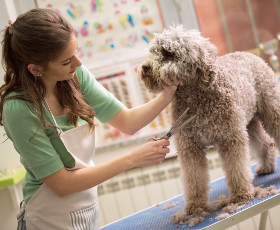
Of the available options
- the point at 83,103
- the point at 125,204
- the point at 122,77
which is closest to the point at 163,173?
the point at 125,204

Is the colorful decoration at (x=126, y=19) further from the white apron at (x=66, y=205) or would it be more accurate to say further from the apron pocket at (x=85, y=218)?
the apron pocket at (x=85, y=218)

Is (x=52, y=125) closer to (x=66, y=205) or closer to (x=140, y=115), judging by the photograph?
(x=66, y=205)

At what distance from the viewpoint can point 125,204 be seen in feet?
9.67

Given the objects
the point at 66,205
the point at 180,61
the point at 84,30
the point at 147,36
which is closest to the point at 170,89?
the point at 180,61

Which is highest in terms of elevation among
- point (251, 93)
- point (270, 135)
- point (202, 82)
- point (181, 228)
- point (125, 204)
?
point (202, 82)

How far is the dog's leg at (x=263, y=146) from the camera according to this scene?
195cm

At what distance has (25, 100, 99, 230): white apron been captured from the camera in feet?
5.26

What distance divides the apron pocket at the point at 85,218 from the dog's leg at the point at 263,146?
85 cm

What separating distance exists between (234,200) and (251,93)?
0.47 m

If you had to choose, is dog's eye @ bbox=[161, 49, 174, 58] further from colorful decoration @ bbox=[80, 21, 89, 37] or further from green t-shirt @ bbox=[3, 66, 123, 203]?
colorful decoration @ bbox=[80, 21, 89, 37]

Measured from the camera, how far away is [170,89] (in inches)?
64.1

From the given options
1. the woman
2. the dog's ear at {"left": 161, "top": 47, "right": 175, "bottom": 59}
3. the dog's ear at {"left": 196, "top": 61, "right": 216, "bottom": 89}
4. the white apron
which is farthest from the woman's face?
the dog's ear at {"left": 196, "top": 61, "right": 216, "bottom": 89}

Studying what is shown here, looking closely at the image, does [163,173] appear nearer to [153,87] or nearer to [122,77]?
[122,77]

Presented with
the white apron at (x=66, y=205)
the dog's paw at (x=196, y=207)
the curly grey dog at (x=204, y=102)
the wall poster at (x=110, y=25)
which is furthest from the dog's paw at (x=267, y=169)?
the wall poster at (x=110, y=25)
